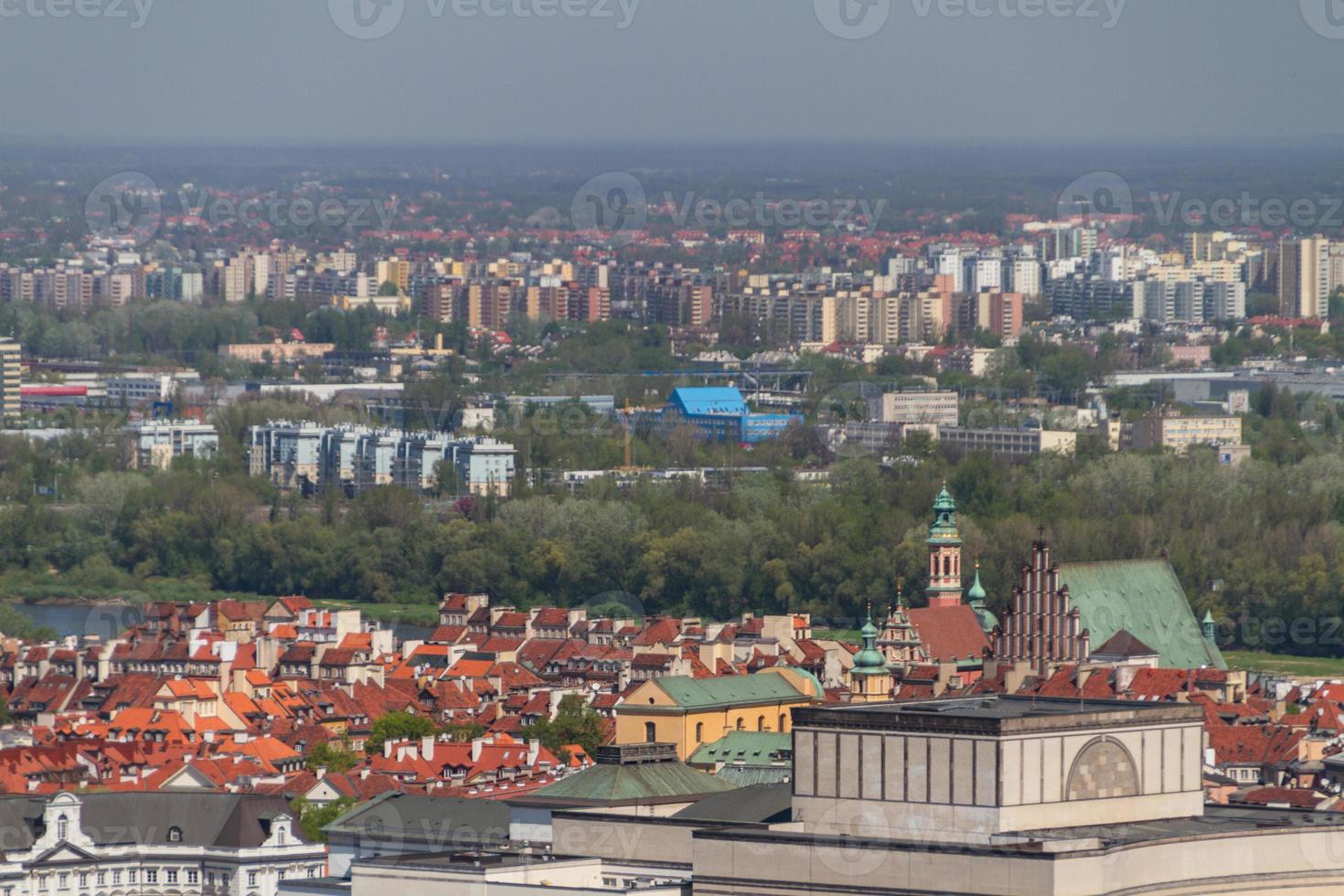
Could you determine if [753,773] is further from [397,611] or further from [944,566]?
[397,611]

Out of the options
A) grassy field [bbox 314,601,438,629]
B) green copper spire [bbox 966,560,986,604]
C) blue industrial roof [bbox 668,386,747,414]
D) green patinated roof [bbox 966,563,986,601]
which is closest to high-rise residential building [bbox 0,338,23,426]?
blue industrial roof [bbox 668,386,747,414]

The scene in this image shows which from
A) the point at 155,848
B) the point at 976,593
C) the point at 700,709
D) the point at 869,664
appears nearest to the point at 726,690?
the point at 700,709

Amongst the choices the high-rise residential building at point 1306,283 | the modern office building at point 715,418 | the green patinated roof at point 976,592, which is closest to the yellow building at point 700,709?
the green patinated roof at point 976,592

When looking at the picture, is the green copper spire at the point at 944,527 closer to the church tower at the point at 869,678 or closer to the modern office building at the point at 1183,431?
the church tower at the point at 869,678

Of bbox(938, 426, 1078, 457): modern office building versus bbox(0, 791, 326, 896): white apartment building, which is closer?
bbox(0, 791, 326, 896): white apartment building

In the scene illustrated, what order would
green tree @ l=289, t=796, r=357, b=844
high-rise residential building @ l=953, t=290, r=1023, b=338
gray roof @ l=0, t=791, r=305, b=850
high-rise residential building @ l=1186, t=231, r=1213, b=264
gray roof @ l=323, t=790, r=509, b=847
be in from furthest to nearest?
1. high-rise residential building @ l=1186, t=231, r=1213, b=264
2. high-rise residential building @ l=953, t=290, r=1023, b=338
3. green tree @ l=289, t=796, r=357, b=844
4. gray roof @ l=0, t=791, r=305, b=850
5. gray roof @ l=323, t=790, r=509, b=847

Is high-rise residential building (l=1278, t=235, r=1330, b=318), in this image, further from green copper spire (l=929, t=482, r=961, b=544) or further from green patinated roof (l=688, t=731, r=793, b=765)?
green patinated roof (l=688, t=731, r=793, b=765)
